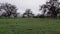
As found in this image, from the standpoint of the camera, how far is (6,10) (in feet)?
180

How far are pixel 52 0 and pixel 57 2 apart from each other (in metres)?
1.89

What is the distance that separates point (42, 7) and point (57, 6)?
14.6 ft

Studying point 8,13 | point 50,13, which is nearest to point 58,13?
point 50,13

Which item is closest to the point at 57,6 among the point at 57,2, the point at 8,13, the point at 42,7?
the point at 57,2

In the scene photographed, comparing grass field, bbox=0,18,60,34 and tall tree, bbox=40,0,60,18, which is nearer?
grass field, bbox=0,18,60,34

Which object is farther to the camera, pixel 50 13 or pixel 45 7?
pixel 45 7

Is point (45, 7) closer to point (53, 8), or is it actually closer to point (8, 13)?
point (53, 8)

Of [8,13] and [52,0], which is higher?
[52,0]

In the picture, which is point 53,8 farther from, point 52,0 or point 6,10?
point 6,10

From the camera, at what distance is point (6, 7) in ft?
178

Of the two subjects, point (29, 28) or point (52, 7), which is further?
point (52, 7)

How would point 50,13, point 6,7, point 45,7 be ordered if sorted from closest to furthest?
point 50,13 → point 45,7 → point 6,7

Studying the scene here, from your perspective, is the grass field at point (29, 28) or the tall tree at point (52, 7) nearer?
the grass field at point (29, 28)

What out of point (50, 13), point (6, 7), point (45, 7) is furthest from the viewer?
point (6, 7)
